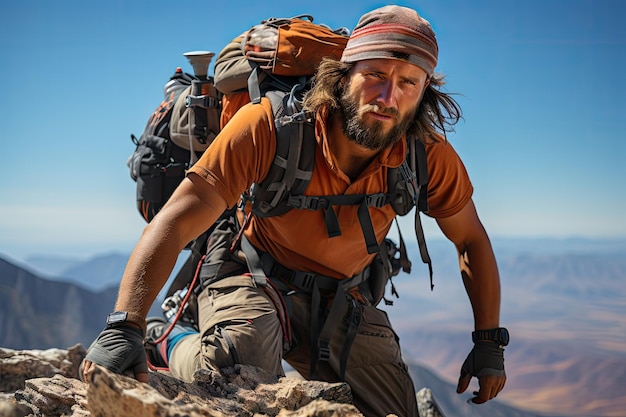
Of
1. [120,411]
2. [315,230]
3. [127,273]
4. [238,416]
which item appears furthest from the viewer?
[315,230]

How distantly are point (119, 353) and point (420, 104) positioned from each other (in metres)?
2.44

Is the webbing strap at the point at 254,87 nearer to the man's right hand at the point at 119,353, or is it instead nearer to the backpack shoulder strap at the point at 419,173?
the backpack shoulder strap at the point at 419,173

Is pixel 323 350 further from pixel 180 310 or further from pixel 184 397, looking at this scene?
pixel 184 397

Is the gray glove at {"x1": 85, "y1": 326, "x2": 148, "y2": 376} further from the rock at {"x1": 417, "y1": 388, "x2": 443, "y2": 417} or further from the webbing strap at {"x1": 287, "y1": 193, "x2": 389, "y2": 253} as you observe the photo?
the rock at {"x1": 417, "y1": 388, "x2": 443, "y2": 417}

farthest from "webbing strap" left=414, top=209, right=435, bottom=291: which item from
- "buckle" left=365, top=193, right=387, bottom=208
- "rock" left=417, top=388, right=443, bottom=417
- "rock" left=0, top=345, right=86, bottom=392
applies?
"rock" left=0, top=345, right=86, bottom=392

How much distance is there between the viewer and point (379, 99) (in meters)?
4.14

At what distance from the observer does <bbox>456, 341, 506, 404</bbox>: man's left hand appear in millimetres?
4703

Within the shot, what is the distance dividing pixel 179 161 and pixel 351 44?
186cm

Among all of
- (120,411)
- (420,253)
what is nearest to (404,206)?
(420,253)

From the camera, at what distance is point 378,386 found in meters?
4.73

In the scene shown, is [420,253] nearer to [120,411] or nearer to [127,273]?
[127,273]

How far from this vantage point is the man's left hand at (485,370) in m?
4.70

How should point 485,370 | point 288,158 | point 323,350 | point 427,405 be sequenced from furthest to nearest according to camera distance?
point 427,405 → point 485,370 → point 323,350 → point 288,158

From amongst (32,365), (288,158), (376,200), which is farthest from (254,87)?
(32,365)
